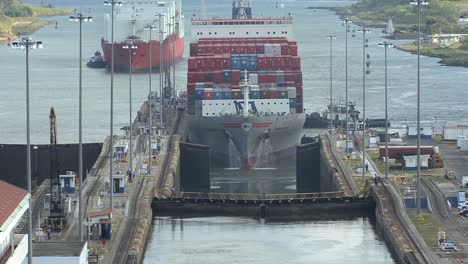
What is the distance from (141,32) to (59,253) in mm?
113864

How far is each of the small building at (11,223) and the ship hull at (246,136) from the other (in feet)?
162

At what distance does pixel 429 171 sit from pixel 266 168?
15063 millimetres

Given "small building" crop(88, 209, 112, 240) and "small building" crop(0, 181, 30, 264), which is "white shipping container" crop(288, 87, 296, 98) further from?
"small building" crop(0, 181, 30, 264)

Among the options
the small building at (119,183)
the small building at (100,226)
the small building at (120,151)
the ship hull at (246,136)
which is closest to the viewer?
the small building at (100,226)

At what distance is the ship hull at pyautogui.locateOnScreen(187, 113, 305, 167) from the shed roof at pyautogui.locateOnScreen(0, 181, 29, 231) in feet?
162

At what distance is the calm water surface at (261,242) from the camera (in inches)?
1996

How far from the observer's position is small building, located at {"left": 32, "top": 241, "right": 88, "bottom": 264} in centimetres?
3394

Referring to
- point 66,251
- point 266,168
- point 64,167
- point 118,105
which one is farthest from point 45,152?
point 66,251

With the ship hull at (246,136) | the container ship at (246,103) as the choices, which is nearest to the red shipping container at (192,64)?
the container ship at (246,103)

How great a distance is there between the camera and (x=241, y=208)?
198ft

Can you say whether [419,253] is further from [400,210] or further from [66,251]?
[66,251]

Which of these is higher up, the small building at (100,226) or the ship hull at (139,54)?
the ship hull at (139,54)

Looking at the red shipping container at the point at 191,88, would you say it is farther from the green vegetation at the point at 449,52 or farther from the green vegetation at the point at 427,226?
the green vegetation at the point at 449,52

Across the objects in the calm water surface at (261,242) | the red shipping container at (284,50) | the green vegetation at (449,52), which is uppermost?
the green vegetation at (449,52)
